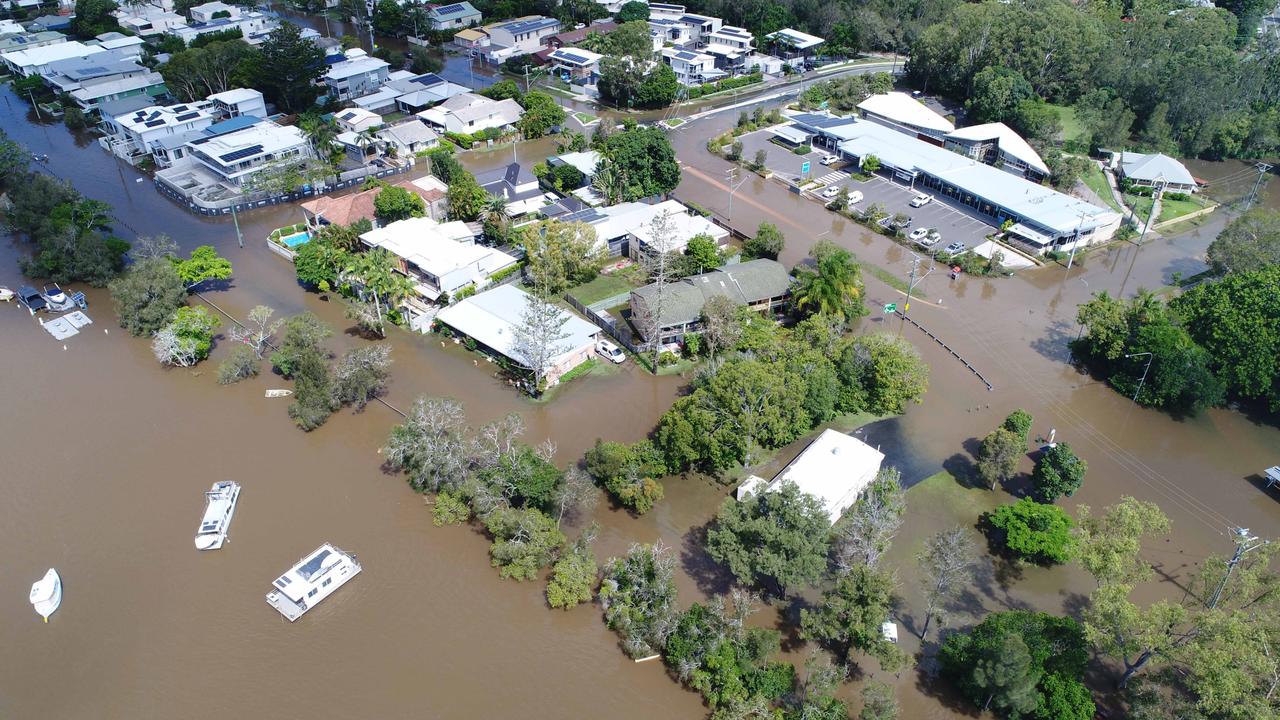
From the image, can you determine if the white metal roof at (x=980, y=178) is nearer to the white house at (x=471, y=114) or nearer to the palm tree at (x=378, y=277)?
the white house at (x=471, y=114)

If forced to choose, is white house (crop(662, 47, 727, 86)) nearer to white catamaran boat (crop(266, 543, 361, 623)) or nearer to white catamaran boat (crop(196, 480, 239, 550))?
white catamaran boat (crop(196, 480, 239, 550))

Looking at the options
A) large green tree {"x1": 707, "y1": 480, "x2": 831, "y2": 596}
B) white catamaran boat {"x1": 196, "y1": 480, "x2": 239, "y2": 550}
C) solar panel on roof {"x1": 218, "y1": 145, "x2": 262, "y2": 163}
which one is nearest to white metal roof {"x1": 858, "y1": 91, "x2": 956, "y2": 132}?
large green tree {"x1": 707, "y1": 480, "x2": 831, "y2": 596}

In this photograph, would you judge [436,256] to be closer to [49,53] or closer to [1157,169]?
[1157,169]

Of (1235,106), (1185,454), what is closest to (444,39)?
(1235,106)

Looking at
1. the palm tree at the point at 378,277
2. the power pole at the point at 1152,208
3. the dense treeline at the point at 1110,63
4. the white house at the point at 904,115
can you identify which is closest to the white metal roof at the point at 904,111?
the white house at the point at 904,115

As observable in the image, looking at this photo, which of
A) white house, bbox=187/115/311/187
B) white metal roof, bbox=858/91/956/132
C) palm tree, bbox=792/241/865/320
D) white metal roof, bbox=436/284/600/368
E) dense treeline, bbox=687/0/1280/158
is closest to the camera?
white metal roof, bbox=436/284/600/368

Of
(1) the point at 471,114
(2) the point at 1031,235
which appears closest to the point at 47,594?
(1) the point at 471,114
